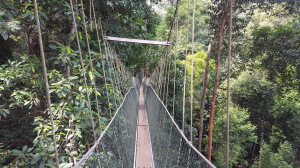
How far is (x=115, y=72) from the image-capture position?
2.54m

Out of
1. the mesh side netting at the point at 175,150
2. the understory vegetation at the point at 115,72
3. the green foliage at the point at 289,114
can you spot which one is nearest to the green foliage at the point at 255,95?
the understory vegetation at the point at 115,72

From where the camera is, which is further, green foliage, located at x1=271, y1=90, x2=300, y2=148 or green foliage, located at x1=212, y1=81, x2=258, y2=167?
green foliage, located at x1=212, y1=81, x2=258, y2=167

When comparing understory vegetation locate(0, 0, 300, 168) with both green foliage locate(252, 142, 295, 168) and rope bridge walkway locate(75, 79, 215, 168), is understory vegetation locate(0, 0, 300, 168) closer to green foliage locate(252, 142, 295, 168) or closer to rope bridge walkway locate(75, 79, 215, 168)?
green foliage locate(252, 142, 295, 168)

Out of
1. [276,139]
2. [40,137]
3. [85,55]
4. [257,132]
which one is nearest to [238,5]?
[85,55]

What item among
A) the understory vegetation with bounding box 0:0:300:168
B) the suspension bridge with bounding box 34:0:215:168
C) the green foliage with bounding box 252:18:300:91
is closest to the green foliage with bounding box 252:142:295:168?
the understory vegetation with bounding box 0:0:300:168

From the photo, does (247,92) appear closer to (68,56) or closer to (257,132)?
(257,132)

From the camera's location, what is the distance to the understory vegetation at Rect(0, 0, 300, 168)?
1213 millimetres

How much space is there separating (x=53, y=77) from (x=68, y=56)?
0.17 metres

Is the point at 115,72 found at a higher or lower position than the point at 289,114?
higher

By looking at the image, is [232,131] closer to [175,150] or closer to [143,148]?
[143,148]

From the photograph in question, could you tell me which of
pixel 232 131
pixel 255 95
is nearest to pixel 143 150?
pixel 232 131

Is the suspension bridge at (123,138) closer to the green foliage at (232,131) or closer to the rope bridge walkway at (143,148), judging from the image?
→ the rope bridge walkway at (143,148)

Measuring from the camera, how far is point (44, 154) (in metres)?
1.05

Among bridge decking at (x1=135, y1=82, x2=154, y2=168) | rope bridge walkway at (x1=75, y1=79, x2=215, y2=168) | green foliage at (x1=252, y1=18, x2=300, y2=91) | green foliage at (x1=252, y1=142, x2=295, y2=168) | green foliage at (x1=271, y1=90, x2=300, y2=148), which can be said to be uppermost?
green foliage at (x1=252, y1=18, x2=300, y2=91)
